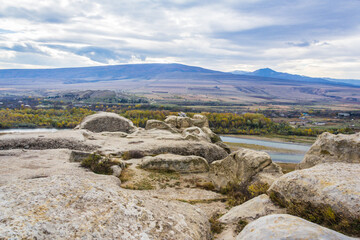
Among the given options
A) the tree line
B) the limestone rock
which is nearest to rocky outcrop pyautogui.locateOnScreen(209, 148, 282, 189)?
the limestone rock

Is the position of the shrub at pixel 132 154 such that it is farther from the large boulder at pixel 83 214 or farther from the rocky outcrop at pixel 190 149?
the large boulder at pixel 83 214

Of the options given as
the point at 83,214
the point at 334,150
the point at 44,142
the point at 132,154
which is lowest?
the point at 132,154

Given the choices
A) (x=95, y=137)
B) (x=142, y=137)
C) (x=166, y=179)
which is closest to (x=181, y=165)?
(x=166, y=179)

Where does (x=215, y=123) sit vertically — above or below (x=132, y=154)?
below

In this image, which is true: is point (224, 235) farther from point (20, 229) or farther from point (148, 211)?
point (20, 229)

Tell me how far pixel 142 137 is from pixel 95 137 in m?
5.97

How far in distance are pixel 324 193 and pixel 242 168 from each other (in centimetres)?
879


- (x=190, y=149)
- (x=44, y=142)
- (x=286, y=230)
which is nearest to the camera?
(x=286, y=230)

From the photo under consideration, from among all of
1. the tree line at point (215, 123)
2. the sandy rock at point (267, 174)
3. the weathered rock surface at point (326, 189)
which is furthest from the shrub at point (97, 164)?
the tree line at point (215, 123)

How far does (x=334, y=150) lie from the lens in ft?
48.6

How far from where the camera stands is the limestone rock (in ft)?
34.7

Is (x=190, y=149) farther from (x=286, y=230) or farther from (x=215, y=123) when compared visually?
(x=215, y=123)

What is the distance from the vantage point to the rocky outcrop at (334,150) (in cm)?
1378

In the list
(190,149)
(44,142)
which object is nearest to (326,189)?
(190,149)
